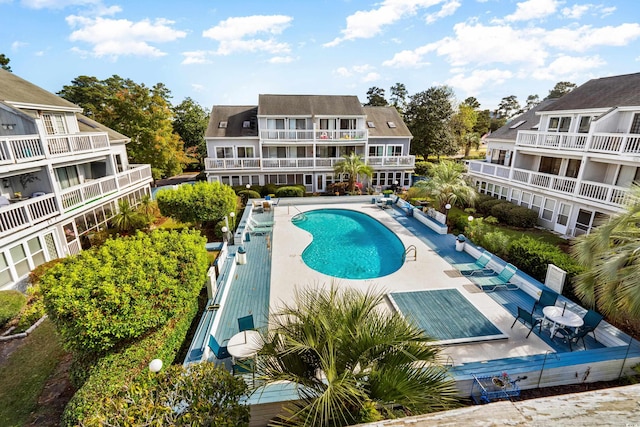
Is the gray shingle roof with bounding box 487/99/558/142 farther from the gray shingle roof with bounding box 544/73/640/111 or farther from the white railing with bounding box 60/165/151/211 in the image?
the white railing with bounding box 60/165/151/211

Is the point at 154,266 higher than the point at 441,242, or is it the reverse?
the point at 154,266

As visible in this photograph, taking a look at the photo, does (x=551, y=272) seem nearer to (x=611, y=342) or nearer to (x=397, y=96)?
(x=611, y=342)

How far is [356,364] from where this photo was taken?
3.67 metres

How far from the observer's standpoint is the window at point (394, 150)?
3050cm

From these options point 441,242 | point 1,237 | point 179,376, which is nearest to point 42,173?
point 1,237

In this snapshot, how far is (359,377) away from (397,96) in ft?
192

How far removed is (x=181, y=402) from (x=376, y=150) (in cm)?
2868

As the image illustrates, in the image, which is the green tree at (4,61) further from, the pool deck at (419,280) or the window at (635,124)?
the window at (635,124)

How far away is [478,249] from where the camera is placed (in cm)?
1427

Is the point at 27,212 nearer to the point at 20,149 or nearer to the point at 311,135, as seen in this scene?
the point at 20,149

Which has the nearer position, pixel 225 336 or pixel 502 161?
pixel 225 336

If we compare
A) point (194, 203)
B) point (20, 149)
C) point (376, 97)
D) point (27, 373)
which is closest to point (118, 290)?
point (27, 373)

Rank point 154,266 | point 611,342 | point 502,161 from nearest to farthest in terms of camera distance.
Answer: point 154,266
point 611,342
point 502,161

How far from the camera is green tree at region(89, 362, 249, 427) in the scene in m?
4.07
